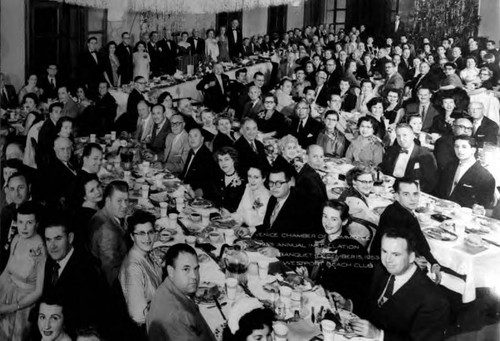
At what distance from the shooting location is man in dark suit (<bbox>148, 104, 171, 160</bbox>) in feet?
17.3

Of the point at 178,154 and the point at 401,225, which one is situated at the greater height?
the point at 178,154

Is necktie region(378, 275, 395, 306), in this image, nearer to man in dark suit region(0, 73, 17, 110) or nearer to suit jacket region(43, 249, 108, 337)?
suit jacket region(43, 249, 108, 337)

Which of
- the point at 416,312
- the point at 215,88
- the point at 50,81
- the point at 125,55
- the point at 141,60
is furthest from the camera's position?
the point at 141,60

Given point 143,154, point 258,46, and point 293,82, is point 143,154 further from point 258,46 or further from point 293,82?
point 258,46

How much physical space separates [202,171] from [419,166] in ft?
5.12

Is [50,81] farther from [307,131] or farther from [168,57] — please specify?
[168,57]

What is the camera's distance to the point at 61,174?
13.3ft

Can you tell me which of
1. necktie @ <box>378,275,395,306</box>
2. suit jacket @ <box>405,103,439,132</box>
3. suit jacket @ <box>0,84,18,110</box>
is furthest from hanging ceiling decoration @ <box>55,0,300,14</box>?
necktie @ <box>378,275,395,306</box>

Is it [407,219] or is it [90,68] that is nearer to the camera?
[407,219]

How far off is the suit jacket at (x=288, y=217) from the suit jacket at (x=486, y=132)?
117 centimetres

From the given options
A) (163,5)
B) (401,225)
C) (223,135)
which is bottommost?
(401,225)

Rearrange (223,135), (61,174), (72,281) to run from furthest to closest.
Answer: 1. (223,135)
2. (61,174)
3. (72,281)

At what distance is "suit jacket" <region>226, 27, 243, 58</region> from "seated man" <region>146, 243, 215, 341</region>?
3740mm

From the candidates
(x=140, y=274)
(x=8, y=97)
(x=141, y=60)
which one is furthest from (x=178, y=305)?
(x=141, y=60)
